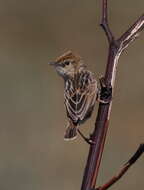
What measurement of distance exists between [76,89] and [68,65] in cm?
3

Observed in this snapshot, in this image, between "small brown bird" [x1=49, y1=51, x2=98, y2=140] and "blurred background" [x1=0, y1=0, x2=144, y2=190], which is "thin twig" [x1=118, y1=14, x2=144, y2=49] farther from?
"blurred background" [x1=0, y1=0, x2=144, y2=190]

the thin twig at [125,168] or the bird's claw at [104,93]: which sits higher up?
the bird's claw at [104,93]

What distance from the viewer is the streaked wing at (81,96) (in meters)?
0.65

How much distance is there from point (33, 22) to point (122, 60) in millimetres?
497

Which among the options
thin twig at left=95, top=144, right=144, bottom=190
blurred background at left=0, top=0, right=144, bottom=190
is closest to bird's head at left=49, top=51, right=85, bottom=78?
thin twig at left=95, top=144, right=144, bottom=190

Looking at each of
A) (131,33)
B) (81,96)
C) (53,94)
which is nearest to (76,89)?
(81,96)

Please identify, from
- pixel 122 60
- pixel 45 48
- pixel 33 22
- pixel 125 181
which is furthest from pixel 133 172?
pixel 33 22

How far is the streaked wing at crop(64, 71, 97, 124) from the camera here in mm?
653

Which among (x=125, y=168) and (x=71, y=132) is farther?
(x=71, y=132)

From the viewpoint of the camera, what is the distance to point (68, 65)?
2.42ft

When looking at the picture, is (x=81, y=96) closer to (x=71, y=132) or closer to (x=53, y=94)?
(x=71, y=132)

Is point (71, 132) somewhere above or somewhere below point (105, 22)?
below

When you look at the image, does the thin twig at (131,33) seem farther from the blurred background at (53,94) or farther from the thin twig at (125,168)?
the blurred background at (53,94)

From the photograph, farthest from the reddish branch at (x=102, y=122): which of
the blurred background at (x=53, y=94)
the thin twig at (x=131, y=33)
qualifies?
the blurred background at (x=53, y=94)
